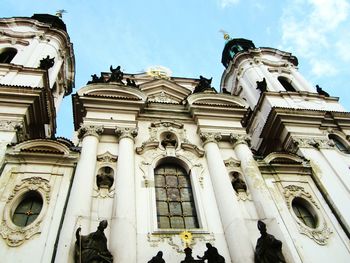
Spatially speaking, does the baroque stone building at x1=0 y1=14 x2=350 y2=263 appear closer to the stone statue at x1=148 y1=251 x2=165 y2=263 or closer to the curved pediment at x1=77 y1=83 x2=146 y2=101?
the curved pediment at x1=77 y1=83 x2=146 y2=101

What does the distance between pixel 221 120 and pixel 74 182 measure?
6.33 m

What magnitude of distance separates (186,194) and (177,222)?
1157mm

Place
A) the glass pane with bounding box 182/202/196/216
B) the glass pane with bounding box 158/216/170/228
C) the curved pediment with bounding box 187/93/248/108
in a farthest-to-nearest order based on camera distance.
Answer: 1. the curved pediment with bounding box 187/93/248/108
2. the glass pane with bounding box 182/202/196/216
3. the glass pane with bounding box 158/216/170/228

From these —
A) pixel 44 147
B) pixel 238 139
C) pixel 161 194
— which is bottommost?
pixel 161 194

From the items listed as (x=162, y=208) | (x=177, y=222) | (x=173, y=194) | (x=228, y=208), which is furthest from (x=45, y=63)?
(x=228, y=208)

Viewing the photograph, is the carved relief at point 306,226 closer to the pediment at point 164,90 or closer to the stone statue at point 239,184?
the stone statue at point 239,184

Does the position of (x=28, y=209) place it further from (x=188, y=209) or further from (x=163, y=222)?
(x=188, y=209)

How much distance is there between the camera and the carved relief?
10.3 m

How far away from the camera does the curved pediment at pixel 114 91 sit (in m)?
13.7

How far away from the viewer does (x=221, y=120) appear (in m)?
13.9

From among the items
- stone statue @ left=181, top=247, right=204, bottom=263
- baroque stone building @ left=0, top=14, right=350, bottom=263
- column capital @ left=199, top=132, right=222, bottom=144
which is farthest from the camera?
column capital @ left=199, top=132, right=222, bottom=144

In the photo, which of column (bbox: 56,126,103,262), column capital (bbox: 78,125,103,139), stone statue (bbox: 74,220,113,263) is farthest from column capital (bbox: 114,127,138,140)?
stone statue (bbox: 74,220,113,263)

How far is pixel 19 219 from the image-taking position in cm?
946

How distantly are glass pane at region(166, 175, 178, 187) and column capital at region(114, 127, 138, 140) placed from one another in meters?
1.85
